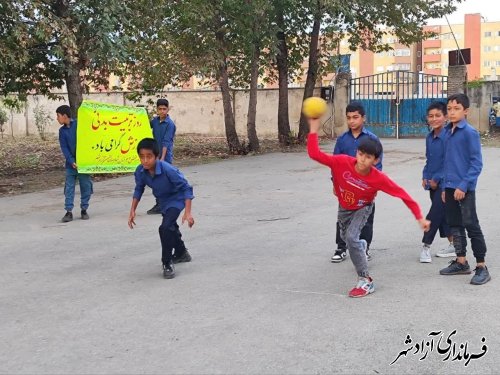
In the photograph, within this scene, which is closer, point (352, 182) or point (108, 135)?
point (352, 182)

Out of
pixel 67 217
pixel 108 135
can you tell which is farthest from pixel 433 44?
pixel 67 217

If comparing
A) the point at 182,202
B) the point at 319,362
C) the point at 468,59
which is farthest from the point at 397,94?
the point at 319,362

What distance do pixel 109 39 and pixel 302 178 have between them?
4.76m

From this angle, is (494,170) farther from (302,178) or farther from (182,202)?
(182,202)

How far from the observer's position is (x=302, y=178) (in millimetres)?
13133

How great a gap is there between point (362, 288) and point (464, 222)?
1113 millimetres

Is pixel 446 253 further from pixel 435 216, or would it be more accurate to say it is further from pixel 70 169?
pixel 70 169

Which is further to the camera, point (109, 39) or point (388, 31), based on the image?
point (388, 31)

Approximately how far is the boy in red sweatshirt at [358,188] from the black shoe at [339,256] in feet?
2.98

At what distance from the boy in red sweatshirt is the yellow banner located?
5201 mm

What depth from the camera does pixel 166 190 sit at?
591 centimetres

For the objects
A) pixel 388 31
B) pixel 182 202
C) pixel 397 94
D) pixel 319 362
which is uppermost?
pixel 388 31

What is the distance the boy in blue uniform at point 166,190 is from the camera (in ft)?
18.9

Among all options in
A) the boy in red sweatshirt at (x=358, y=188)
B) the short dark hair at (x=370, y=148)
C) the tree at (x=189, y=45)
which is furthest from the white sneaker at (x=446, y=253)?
the tree at (x=189, y=45)
